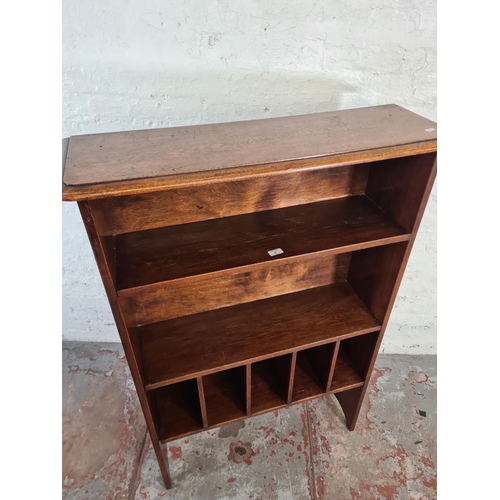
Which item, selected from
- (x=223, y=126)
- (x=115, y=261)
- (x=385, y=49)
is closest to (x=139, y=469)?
(x=115, y=261)

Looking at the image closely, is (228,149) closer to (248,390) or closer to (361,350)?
(248,390)

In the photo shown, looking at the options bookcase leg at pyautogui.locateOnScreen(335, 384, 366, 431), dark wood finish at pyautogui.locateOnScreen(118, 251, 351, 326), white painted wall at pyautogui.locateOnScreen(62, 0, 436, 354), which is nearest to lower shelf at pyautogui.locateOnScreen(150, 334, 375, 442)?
bookcase leg at pyautogui.locateOnScreen(335, 384, 366, 431)

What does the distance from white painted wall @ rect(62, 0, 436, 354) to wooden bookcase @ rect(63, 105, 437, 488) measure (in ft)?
0.69

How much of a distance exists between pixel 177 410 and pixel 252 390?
33 cm

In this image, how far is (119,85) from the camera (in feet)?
4.31

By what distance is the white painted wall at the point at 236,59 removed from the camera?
1204mm

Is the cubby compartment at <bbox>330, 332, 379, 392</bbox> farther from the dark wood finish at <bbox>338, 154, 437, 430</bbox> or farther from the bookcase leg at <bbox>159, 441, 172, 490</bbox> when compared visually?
the bookcase leg at <bbox>159, 441, 172, 490</bbox>

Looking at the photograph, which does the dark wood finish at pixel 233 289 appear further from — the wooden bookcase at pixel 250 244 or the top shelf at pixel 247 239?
the top shelf at pixel 247 239

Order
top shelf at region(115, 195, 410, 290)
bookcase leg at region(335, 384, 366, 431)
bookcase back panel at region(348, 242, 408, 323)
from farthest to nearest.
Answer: bookcase leg at region(335, 384, 366, 431) < bookcase back panel at region(348, 242, 408, 323) < top shelf at region(115, 195, 410, 290)

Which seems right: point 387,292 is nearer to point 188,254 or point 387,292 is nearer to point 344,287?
point 344,287

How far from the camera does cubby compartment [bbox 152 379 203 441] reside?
4.96 feet

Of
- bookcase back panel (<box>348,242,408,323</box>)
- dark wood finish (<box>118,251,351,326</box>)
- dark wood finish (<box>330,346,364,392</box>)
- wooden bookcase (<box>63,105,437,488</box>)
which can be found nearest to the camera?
wooden bookcase (<box>63,105,437,488</box>)

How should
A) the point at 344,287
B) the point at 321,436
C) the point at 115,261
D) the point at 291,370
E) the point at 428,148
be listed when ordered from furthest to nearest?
the point at 321,436 → the point at 344,287 → the point at 291,370 → the point at 115,261 → the point at 428,148

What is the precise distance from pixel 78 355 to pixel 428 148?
210 cm
